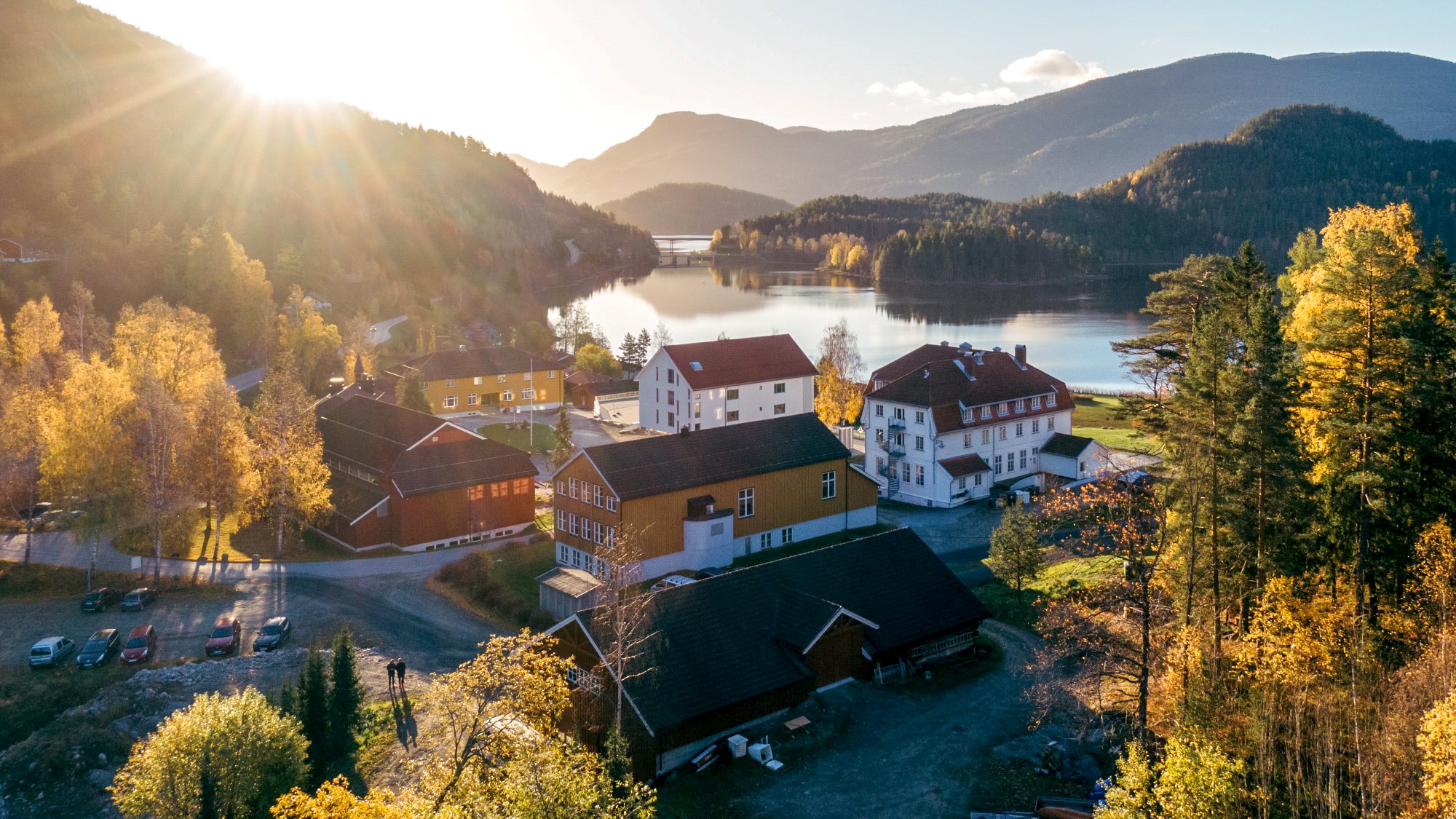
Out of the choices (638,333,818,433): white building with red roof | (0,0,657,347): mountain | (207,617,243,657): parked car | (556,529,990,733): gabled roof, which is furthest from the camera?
(0,0,657,347): mountain

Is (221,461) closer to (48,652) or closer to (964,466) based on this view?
(48,652)

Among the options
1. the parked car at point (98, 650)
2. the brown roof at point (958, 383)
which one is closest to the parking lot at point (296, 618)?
the parked car at point (98, 650)

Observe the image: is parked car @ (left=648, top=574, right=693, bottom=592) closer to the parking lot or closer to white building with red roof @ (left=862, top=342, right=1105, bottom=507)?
Result: the parking lot

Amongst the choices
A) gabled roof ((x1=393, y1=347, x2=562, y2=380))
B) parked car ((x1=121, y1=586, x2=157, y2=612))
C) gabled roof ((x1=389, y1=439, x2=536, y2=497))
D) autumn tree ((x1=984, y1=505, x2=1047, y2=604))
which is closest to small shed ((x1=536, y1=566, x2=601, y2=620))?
gabled roof ((x1=389, y1=439, x2=536, y2=497))

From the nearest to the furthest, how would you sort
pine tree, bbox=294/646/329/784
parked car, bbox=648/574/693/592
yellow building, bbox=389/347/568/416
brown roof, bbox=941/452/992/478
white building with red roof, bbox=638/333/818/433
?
1. pine tree, bbox=294/646/329/784
2. parked car, bbox=648/574/693/592
3. brown roof, bbox=941/452/992/478
4. white building with red roof, bbox=638/333/818/433
5. yellow building, bbox=389/347/568/416

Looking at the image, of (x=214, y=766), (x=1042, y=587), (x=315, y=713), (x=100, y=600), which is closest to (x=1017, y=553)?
(x=1042, y=587)

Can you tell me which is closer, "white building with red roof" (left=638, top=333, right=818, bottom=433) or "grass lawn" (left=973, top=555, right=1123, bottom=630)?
"grass lawn" (left=973, top=555, right=1123, bottom=630)

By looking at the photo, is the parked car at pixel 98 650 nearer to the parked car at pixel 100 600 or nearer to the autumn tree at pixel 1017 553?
the parked car at pixel 100 600

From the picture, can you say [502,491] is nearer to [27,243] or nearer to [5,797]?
[5,797]

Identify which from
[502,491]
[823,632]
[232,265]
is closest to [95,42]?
[232,265]
